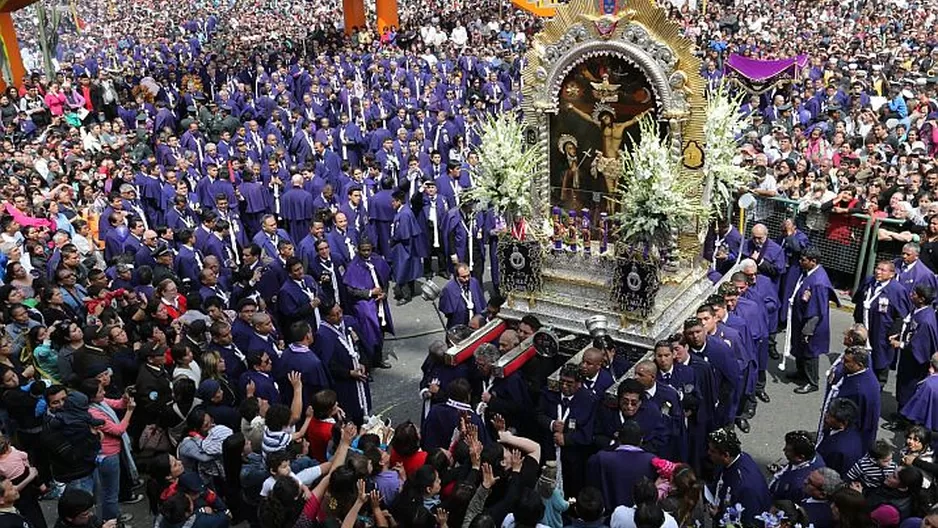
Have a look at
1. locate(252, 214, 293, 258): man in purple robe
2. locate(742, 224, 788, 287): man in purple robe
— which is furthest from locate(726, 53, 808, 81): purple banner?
locate(252, 214, 293, 258): man in purple robe

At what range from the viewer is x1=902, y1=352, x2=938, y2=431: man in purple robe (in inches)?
295

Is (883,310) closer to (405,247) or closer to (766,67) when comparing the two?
(405,247)

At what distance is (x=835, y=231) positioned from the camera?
40.8 ft

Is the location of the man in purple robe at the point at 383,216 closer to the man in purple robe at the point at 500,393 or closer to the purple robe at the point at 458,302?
the purple robe at the point at 458,302

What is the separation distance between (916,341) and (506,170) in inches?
196

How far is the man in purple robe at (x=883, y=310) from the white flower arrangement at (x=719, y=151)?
76.2 inches

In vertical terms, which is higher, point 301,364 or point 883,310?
point 301,364

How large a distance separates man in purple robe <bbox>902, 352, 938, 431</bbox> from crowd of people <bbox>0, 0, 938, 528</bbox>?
27mm

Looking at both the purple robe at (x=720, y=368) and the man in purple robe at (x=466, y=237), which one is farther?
the man in purple robe at (x=466, y=237)

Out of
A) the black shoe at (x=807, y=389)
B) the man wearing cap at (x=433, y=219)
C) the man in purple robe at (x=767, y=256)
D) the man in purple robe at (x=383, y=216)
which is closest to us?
the black shoe at (x=807, y=389)

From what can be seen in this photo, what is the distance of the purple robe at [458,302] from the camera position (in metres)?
10.2

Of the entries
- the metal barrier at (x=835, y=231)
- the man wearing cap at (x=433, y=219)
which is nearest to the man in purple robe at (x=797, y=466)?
the metal barrier at (x=835, y=231)

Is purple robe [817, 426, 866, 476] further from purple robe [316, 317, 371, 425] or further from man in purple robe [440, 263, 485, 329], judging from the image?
purple robe [316, 317, 371, 425]

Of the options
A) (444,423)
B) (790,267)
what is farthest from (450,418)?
(790,267)
